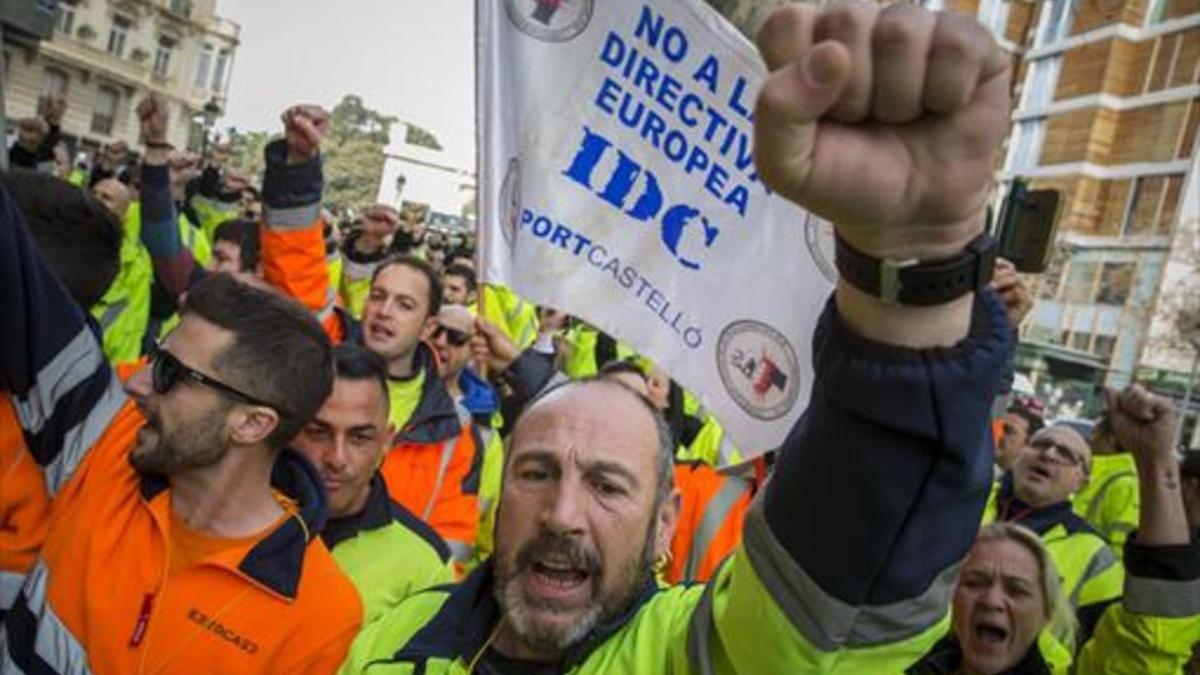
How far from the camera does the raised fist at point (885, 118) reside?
886 millimetres

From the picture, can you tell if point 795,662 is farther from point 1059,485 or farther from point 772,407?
point 1059,485

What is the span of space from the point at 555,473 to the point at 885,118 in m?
1.11

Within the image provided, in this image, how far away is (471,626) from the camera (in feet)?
6.08

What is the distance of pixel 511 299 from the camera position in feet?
22.4

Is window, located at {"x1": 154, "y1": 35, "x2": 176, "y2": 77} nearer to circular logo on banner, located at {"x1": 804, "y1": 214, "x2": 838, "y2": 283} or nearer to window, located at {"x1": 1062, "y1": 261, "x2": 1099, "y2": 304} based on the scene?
window, located at {"x1": 1062, "y1": 261, "x2": 1099, "y2": 304}

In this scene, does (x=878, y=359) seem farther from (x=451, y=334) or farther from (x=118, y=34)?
(x=118, y=34)

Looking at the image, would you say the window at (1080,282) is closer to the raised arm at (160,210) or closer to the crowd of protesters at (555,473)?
the crowd of protesters at (555,473)

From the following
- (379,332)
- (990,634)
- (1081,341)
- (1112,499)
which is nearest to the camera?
(990,634)

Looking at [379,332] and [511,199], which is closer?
[511,199]

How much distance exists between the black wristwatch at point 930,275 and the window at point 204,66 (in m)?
68.5

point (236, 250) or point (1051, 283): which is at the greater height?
point (1051, 283)

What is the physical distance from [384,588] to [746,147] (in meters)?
1.48

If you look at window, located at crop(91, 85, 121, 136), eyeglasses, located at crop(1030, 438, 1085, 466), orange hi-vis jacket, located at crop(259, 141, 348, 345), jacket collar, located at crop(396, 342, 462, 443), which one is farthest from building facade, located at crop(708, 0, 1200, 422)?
window, located at crop(91, 85, 121, 136)

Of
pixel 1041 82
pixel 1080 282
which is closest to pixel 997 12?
pixel 1041 82
